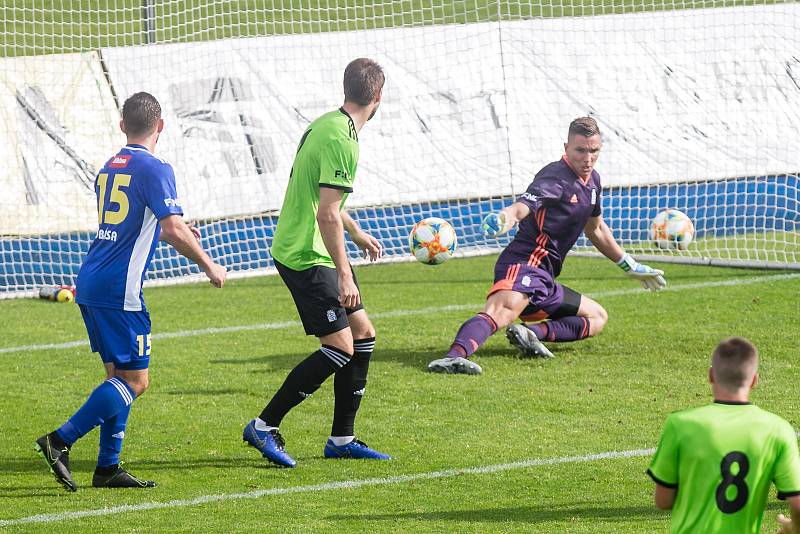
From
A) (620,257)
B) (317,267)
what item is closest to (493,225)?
(620,257)

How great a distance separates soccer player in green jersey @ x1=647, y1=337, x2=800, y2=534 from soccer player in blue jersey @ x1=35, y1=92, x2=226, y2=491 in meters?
2.94

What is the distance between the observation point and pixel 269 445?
650 cm

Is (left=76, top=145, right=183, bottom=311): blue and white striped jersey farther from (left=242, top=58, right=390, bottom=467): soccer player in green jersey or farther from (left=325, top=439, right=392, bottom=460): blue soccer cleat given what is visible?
(left=325, top=439, right=392, bottom=460): blue soccer cleat

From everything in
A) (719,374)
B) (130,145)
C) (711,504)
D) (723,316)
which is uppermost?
(130,145)

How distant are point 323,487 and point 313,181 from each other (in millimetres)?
1484

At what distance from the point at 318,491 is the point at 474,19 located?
1075 cm

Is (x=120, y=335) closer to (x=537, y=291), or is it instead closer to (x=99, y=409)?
(x=99, y=409)

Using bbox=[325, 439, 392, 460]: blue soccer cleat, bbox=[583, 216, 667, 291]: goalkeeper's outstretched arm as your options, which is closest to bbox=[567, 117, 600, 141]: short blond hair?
bbox=[583, 216, 667, 291]: goalkeeper's outstretched arm

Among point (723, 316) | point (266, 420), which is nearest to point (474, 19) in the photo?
point (723, 316)

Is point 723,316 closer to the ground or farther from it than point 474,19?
closer to the ground

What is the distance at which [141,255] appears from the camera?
611 cm

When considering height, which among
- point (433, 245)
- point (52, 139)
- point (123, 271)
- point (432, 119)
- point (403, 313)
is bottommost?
point (403, 313)

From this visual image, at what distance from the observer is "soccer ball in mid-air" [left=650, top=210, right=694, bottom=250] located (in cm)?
1175

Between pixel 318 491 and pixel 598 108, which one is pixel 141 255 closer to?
pixel 318 491
